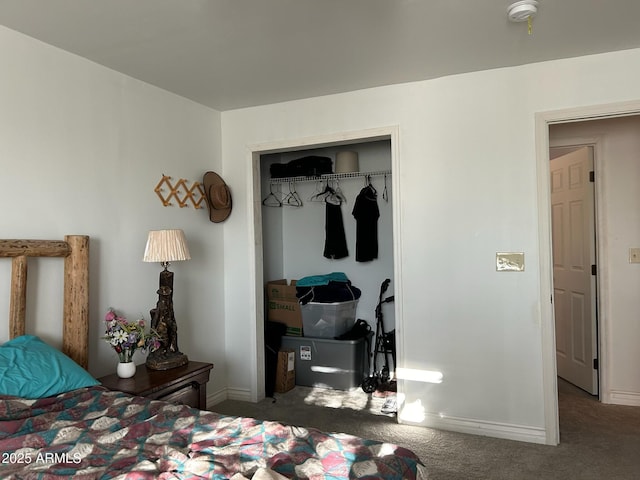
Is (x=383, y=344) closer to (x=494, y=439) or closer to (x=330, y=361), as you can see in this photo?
(x=330, y=361)

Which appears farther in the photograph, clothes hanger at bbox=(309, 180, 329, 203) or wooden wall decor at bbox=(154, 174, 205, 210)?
clothes hanger at bbox=(309, 180, 329, 203)

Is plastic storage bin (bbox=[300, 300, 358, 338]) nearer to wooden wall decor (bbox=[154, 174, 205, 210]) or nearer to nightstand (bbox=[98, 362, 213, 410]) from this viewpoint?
wooden wall decor (bbox=[154, 174, 205, 210])

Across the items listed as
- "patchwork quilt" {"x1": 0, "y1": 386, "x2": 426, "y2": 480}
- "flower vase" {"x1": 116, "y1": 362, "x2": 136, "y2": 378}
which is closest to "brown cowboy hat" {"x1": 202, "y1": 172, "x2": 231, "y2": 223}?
"flower vase" {"x1": 116, "y1": 362, "x2": 136, "y2": 378}

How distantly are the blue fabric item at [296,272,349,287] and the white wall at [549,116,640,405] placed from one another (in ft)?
7.41

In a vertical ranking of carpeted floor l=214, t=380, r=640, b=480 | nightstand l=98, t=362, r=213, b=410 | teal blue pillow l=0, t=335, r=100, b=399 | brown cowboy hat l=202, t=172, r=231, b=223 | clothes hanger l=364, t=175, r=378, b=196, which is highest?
clothes hanger l=364, t=175, r=378, b=196

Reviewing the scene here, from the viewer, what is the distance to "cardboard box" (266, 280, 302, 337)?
Answer: 14.2 feet

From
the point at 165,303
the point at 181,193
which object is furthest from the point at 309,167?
the point at 165,303

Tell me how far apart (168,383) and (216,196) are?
5.39ft

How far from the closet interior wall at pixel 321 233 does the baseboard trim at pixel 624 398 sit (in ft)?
6.18

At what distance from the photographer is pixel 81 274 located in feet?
8.21

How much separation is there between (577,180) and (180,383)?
11.9 ft

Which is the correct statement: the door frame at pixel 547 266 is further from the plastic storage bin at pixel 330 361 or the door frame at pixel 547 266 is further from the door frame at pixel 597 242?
the plastic storage bin at pixel 330 361

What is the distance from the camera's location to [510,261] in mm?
2996

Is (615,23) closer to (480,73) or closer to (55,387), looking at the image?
(480,73)
